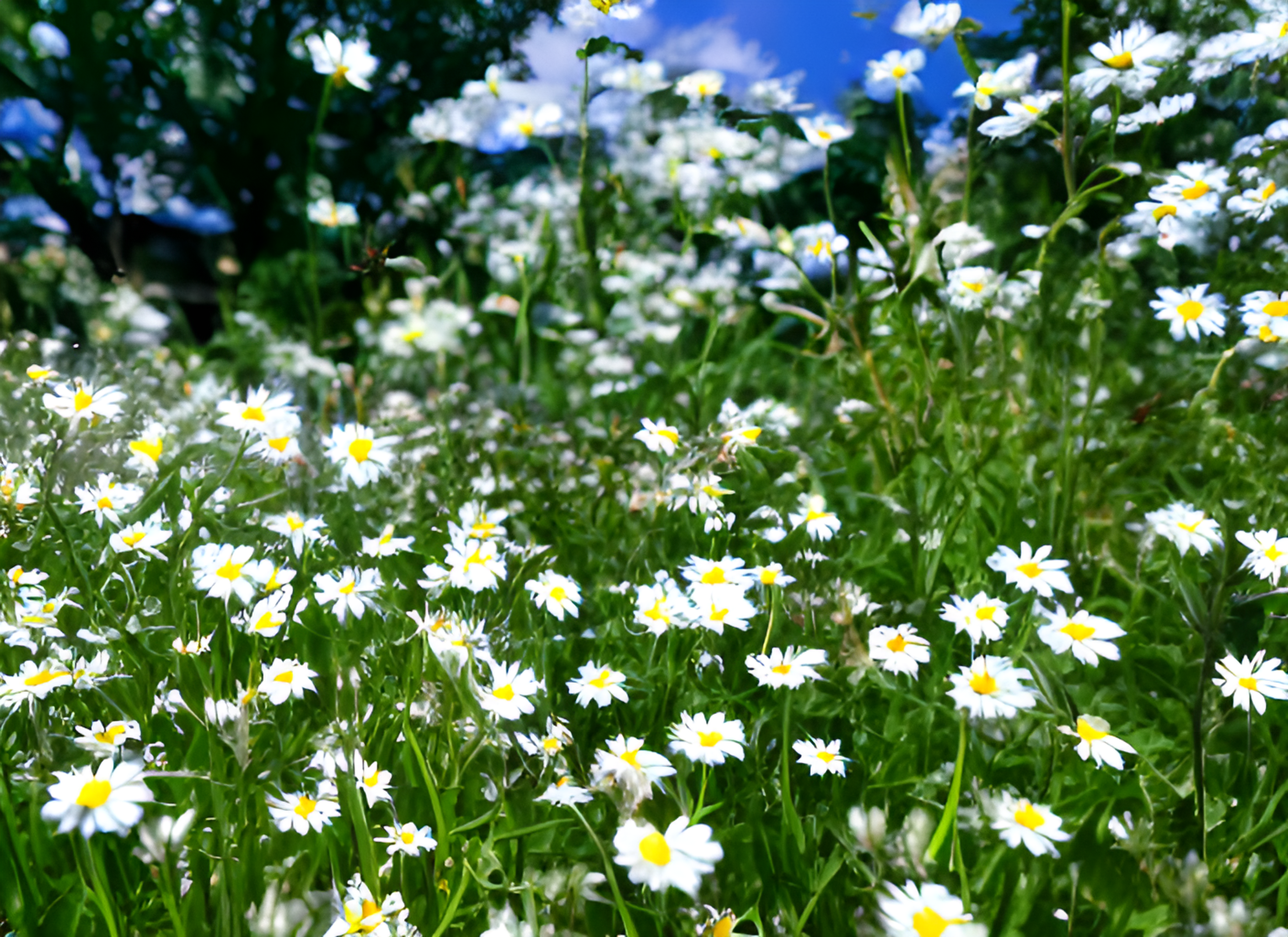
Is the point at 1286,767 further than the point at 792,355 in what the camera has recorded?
No

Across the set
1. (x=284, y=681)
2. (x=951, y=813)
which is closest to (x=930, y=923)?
(x=951, y=813)

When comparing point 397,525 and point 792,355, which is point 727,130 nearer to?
point 792,355

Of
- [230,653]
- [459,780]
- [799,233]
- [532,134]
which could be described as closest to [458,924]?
[459,780]

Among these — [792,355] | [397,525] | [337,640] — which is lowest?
[337,640]

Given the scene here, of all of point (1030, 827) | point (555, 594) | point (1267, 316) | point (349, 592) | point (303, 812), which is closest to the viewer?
point (1030, 827)

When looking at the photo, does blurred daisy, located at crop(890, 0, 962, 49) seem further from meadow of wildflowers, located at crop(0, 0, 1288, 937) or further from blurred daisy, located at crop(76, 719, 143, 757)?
blurred daisy, located at crop(76, 719, 143, 757)

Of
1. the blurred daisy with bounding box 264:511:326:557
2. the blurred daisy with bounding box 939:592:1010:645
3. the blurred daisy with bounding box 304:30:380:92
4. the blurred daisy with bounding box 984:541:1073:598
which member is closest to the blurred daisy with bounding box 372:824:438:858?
the blurred daisy with bounding box 264:511:326:557

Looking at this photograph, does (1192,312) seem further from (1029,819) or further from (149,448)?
(149,448)
